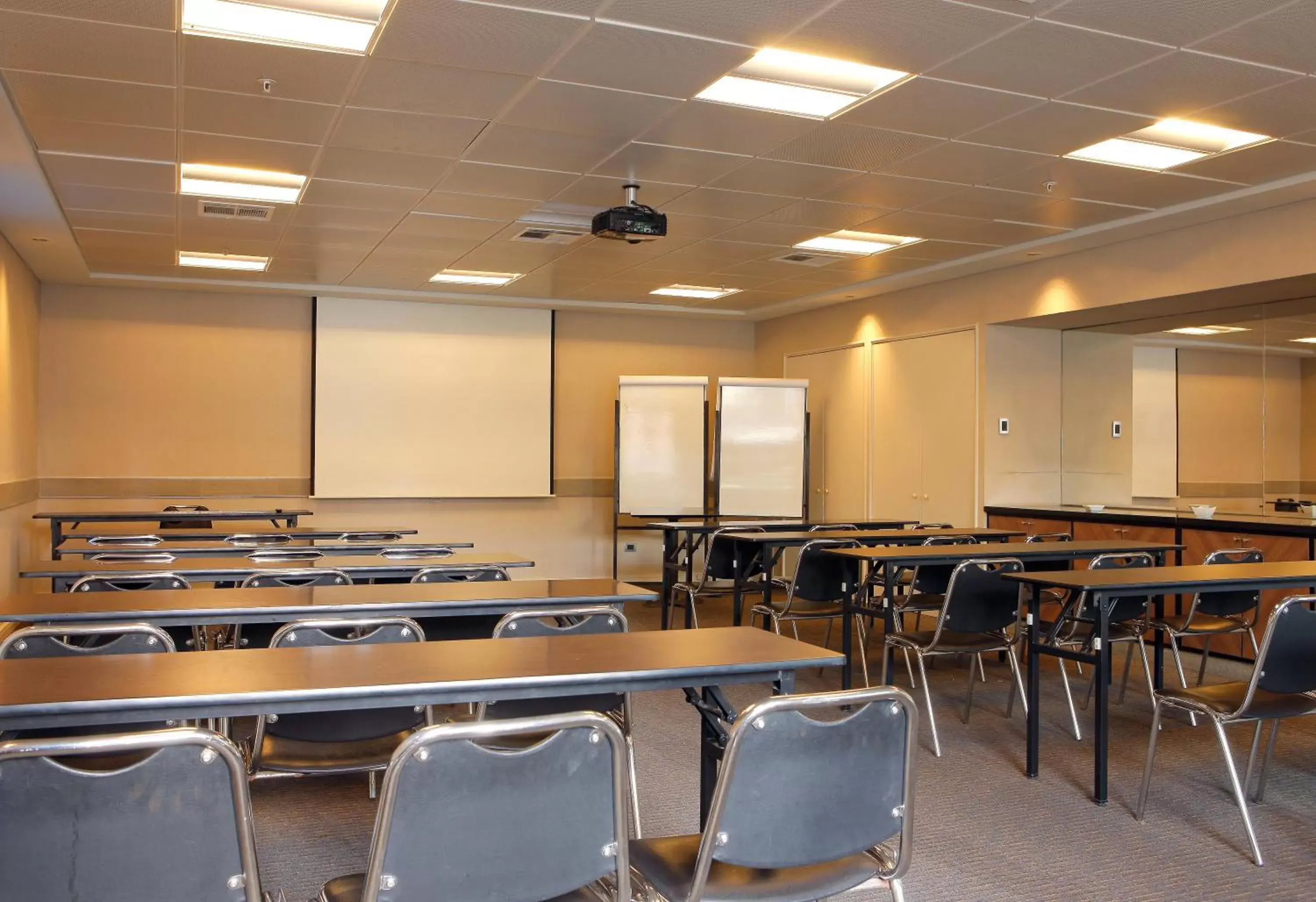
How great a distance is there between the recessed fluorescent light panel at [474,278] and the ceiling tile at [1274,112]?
5.56m

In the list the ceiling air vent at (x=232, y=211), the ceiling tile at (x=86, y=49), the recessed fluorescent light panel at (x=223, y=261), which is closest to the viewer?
the ceiling tile at (x=86, y=49)

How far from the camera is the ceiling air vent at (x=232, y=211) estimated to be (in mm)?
6520

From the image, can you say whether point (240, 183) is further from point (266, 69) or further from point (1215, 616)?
point (1215, 616)

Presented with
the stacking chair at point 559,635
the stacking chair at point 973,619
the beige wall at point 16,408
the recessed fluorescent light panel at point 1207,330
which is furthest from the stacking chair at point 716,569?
the beige wall at point 16,408

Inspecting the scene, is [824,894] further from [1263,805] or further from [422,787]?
[1263,805]

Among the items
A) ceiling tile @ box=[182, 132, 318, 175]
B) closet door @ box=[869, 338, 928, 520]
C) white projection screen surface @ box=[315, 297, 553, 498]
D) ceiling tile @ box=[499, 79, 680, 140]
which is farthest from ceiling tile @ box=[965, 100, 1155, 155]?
white projection screen surface @ box=[315, 297, 553, 498]

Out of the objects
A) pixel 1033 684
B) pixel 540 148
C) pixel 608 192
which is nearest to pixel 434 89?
pixel 540 148

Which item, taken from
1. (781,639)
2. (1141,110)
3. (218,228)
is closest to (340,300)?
(218,228)

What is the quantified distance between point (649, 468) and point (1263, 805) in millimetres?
7017

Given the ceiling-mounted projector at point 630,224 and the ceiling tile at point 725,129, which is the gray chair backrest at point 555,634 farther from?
the ceiling-mounted projector at point 630,224

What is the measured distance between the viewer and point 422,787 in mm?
1701

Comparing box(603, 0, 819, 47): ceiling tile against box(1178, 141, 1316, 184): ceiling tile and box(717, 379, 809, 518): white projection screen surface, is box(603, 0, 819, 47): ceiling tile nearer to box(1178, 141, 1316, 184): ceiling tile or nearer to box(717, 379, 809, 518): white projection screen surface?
box(1178, 141, 1316, 184): ceiling tile

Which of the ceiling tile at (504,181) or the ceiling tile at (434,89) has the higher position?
the ceiling tile at (504,181)

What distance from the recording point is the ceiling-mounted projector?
5.75 m
